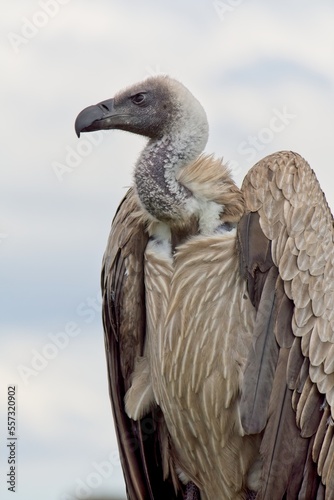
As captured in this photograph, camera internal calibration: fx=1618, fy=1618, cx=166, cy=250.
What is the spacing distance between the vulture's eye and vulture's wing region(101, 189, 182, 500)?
1.98ft

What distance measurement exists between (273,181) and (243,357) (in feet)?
3.54

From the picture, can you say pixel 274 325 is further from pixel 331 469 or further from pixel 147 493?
pixel 147 493

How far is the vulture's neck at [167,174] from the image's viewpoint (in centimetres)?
977

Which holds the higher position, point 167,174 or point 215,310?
point 167,174

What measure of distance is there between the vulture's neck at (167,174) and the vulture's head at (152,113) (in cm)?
4

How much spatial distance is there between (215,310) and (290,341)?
580 mm

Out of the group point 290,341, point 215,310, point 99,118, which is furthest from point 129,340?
point 99,118

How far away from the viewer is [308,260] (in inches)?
379

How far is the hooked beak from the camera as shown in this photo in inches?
394

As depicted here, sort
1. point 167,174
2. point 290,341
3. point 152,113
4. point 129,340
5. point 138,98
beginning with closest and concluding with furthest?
point 290,341, point 167,174, point 152,113, point 138,98, point 129,340

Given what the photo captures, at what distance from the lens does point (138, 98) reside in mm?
10258

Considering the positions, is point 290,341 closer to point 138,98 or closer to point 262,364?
point 262,364

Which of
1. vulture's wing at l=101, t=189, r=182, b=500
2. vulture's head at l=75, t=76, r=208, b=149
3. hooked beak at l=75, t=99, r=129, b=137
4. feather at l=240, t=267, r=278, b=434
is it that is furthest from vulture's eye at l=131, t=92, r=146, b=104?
feather at l=240, t=267, r=278, b=434

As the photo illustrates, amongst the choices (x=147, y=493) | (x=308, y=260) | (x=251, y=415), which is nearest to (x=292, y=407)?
(x=251, y=415)
